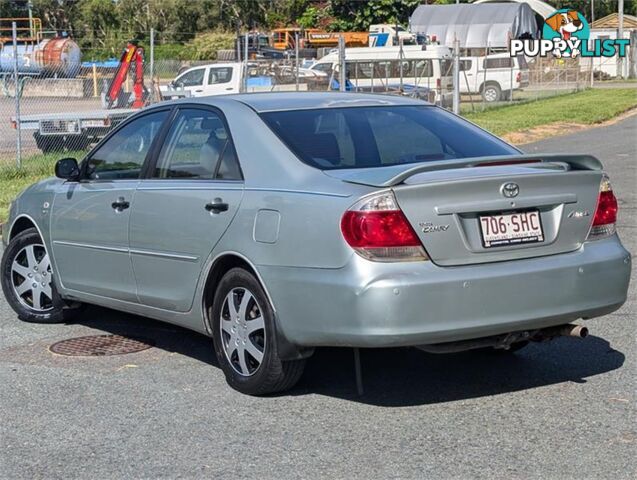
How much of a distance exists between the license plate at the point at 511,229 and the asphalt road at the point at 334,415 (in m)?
0.83

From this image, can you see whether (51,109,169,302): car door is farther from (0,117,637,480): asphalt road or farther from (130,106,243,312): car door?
(0,117,637,480): asphalt road

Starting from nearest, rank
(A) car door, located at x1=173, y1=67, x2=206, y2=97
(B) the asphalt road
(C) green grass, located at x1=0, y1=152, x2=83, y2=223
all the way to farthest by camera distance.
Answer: (B) the asphalt road < (C) green grass, located at x1=0, y1=152, x2=83, y2=223 < (A) car door, located at x1=173, y1=67, x2=206, y2=97

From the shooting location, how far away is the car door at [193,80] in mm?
31536

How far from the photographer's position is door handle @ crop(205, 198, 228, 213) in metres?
6.02

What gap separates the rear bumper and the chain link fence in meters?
13.3

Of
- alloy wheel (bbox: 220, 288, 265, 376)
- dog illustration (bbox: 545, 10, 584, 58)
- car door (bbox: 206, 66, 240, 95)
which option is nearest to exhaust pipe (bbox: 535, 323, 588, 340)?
alloy wheel (bbox: 220, 288, 265, 376)

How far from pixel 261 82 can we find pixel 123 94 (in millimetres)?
5069

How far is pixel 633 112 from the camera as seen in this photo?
3375 centimetres

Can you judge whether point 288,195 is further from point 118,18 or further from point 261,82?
point 118,18

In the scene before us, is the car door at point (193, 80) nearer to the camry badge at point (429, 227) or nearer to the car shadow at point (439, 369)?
Answer: the car shadow at point (439, 369)

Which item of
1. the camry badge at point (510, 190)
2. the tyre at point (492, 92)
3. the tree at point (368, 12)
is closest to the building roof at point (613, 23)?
the tree at point (368, 12)

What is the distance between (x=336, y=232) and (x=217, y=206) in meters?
0.96

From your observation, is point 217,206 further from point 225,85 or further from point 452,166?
point 225,85

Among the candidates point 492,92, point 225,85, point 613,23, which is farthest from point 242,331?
point 613,23
